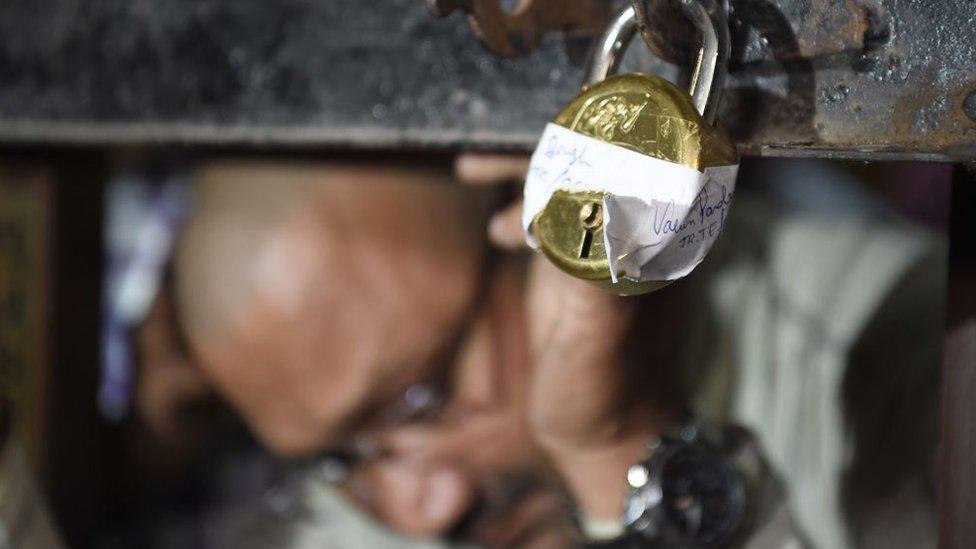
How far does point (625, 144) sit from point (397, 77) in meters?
0.27

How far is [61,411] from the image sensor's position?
2.80 ft

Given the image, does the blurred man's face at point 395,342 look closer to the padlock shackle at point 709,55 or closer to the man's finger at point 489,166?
the man's finger at point 489,166

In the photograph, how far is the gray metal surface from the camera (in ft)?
1.31

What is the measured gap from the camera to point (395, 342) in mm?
759

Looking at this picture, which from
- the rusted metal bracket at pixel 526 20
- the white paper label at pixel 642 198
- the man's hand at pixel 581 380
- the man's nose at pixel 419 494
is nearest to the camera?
the white paper label at pixel 642 198

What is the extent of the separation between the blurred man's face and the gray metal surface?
0.14m

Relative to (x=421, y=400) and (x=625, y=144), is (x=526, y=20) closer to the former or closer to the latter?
(x=625, y=144)

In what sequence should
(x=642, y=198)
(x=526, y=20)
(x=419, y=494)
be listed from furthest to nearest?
(x=419, y=494) → (x=526, y=20) → (x=642, y=198)

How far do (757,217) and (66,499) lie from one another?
0.63 m

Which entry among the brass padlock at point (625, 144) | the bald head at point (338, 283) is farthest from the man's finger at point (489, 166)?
the brass padlock at point (625, 144)

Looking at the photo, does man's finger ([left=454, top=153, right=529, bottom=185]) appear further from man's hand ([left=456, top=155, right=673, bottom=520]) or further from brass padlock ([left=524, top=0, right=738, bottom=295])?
brass padlock ([left=524, top=0, right=738, bottom=295])

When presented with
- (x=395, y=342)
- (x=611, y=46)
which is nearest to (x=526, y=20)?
(x=611, y=46)

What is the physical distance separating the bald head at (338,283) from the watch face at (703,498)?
245mm
